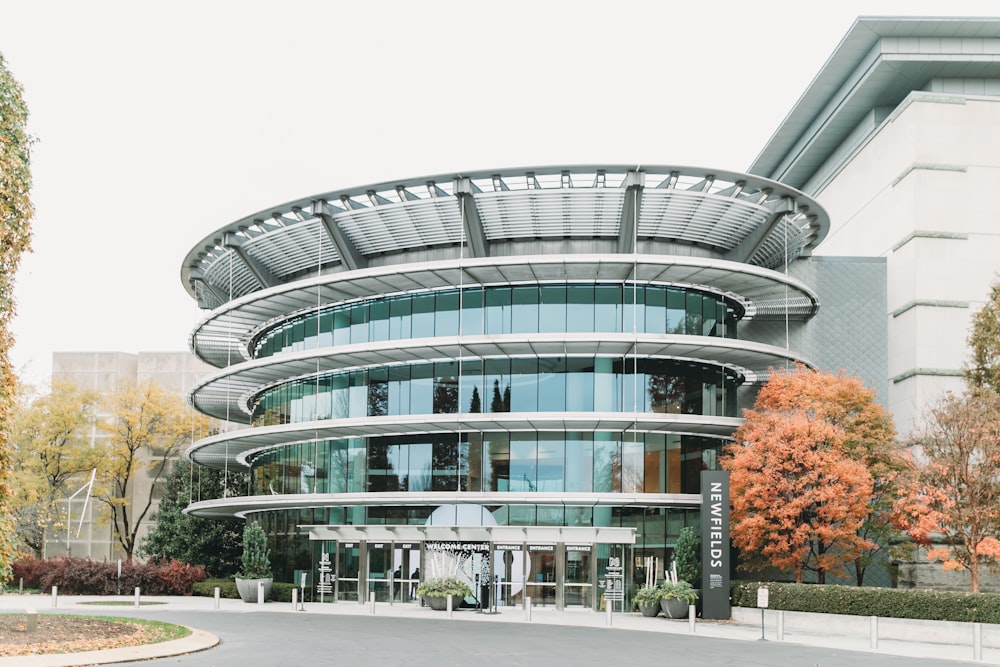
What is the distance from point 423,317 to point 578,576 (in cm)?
1304

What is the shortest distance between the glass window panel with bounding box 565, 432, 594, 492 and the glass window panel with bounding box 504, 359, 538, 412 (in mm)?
2123

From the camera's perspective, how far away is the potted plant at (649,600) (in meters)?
38.0

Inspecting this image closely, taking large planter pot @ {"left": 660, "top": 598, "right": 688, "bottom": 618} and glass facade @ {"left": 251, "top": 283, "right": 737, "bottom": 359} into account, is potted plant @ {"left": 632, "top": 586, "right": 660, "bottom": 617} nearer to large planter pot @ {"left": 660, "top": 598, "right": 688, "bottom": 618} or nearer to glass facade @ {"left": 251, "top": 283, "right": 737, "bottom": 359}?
large planter pot @ {"left": 660, "top": 598, "right": 688, "bottom": 618}

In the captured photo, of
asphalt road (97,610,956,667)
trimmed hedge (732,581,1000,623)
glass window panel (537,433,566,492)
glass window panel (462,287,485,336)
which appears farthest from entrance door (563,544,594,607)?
glass window panel (462,287,485,336)

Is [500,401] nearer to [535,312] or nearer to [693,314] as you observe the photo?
[535,312]

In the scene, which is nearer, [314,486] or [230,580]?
[314,486]

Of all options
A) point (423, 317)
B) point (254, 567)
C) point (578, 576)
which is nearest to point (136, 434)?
point (254, 567)

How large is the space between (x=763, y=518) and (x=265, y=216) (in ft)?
79.6

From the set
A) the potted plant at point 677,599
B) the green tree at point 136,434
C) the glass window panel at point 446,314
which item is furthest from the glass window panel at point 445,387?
the green tree at point 136,434

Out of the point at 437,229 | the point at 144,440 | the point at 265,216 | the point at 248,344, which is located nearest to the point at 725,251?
the point at 437,229

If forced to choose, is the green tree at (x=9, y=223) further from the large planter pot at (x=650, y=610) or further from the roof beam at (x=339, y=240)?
the large planter pot at (x=650, y=610)

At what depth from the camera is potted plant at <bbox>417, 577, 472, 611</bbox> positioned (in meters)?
39.7

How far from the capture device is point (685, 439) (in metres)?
44.0

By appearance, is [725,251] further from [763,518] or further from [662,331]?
[763,518]
